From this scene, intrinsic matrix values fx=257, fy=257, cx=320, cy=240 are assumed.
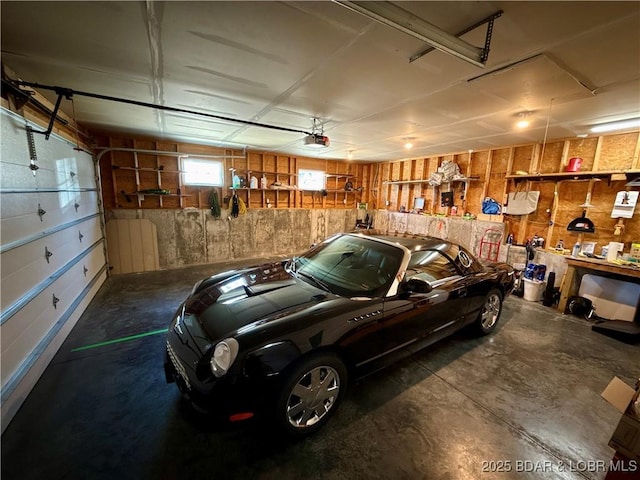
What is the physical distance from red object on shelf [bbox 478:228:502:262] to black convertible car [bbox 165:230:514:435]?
9.92 ft

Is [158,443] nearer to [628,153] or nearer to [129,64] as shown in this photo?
[129,64]

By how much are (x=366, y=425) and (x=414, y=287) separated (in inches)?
44.2

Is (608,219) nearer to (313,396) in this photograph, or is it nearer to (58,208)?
(313,396)

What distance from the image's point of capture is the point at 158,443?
1727 mm

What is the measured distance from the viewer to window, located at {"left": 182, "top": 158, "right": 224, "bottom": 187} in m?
6.14

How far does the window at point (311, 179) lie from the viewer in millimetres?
7781

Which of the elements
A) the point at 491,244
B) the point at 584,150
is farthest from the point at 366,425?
the point at 584,150

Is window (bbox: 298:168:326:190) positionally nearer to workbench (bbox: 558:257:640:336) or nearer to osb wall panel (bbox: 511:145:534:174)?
osb wall panel (bbox: 511:145:534:174)

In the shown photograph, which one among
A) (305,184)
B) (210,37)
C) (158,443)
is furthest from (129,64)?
(305,184)

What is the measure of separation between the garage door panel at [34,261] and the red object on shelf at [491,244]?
266 inches

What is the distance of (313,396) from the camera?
179 cm

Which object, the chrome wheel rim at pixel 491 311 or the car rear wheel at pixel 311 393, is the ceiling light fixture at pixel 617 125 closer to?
the chrome wheel rim at pixel 491 311

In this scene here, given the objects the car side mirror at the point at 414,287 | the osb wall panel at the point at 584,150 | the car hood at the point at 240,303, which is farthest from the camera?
the osb wall panel at the point at 584,150

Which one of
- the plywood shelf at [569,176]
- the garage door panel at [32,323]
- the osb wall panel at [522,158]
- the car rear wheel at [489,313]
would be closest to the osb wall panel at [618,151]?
the plywood shelf at [569,176]
